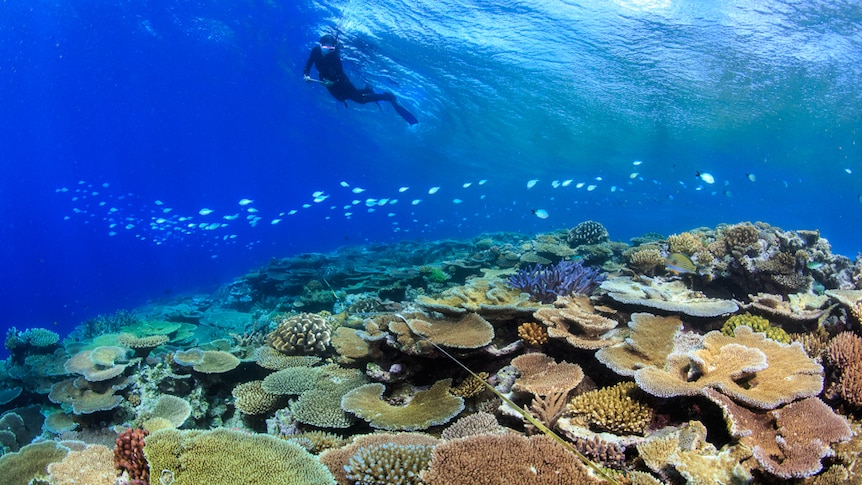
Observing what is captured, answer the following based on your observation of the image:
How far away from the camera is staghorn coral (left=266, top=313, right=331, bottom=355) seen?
6324mm

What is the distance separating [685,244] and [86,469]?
10178 mm

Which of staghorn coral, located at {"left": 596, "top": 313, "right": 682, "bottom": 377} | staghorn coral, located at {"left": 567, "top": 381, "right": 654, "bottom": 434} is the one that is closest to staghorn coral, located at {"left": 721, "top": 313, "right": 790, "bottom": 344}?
staghorn coral, located at {"left": 596, "top": 313, "right": 682, "bottom": 377}

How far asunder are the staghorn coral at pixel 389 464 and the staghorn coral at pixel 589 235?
11035 mm

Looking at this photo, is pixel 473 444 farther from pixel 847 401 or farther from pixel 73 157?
pixel 73 157

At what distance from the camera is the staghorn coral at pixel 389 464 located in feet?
9.23

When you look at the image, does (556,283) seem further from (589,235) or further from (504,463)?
(589,235)

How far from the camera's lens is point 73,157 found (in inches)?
3130

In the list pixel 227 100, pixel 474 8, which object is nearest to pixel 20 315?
pixel 227 100

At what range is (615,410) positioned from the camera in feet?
10.8

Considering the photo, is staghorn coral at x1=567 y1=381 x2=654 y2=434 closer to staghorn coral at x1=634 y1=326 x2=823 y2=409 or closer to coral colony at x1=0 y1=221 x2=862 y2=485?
coral colony at x1=0 y1=221 x2=862 y2=485

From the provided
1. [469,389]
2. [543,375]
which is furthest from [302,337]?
[543,375]

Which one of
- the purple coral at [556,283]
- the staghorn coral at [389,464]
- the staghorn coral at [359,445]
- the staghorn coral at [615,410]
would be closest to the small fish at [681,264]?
the purple coral at [556,283]

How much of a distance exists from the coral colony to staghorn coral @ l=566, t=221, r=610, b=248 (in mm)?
4316

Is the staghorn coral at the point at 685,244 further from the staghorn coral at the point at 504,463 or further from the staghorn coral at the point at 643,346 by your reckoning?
the staghorn coral at the point at 504,463
